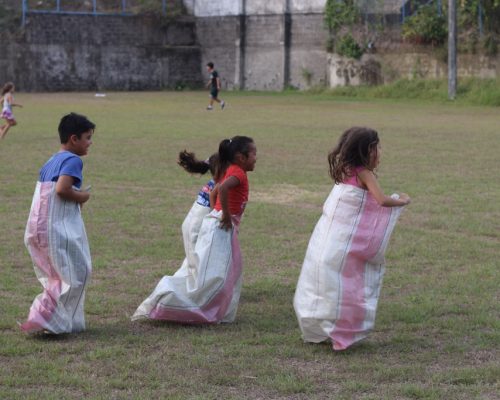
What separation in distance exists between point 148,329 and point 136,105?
25273 millimetres

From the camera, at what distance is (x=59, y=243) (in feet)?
19.6

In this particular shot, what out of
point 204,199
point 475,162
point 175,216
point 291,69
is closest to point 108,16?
point 291,69

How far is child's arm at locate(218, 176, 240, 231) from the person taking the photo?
647 cm

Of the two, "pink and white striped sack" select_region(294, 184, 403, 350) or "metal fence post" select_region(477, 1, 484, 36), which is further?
"metal fence post" select_region(477, 1, 484, 36)

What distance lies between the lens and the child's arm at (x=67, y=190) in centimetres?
595

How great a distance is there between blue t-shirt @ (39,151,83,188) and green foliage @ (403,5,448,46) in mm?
31601

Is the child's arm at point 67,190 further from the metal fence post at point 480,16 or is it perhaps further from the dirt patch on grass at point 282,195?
the metal fence post at point 480,16

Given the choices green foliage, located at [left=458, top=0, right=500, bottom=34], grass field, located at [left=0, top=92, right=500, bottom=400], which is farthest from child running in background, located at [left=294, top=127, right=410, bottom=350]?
green foliage, located at [left=458, top=0, right=500, bottom=34]

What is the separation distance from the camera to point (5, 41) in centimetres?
4044

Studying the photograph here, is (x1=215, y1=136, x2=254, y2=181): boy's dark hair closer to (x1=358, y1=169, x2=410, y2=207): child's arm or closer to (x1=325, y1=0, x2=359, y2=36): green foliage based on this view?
(x1=358, y1=169, x2=410, y2=207): child's arm

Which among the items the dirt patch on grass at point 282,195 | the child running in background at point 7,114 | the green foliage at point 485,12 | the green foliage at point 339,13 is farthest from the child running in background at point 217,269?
the green foliage at point 339,13

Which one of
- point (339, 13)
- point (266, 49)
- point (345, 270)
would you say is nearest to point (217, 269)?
point (345, 270)

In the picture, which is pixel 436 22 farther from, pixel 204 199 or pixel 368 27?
pixel 204 199

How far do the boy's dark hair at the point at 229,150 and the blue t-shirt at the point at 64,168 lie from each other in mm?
1031
